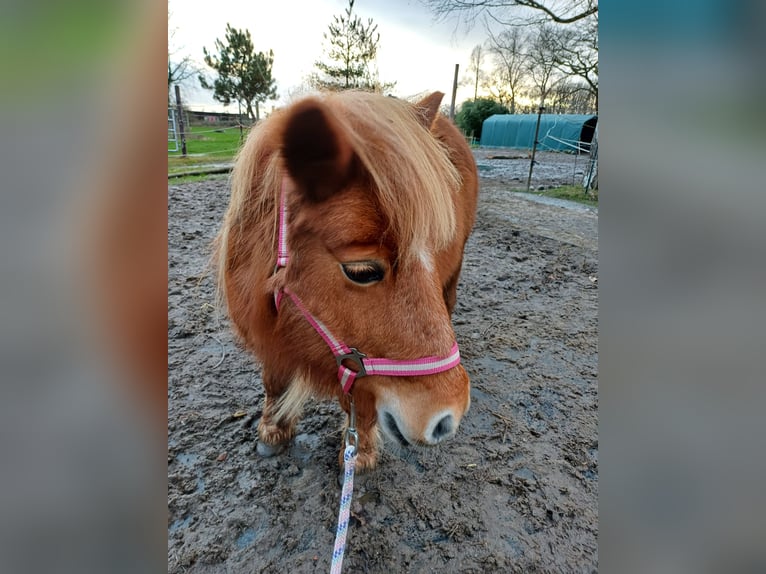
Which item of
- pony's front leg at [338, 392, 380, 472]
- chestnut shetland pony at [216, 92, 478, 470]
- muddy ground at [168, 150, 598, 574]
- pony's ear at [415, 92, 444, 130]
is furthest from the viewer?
pony's ear at [415, 92, 444, 130]

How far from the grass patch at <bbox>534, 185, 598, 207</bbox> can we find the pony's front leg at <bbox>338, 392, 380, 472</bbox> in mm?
9858

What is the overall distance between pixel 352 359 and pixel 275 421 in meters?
1.15

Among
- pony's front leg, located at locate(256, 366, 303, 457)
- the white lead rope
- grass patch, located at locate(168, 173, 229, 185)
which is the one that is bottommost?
pony's front leg, located at locate(256, 366, 303, 457)

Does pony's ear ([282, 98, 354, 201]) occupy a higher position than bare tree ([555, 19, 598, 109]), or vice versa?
bare tree ([555, 19, 598, 109])

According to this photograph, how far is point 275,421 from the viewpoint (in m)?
2.26

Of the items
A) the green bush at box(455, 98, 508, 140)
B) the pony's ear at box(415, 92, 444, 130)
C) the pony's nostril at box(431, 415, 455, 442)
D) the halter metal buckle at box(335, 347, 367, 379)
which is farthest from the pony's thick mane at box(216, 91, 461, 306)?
the green bush at box(455, 98, 508, 140)

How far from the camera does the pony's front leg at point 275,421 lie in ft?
7.22

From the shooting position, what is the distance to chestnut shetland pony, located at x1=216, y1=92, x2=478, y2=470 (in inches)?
49.6

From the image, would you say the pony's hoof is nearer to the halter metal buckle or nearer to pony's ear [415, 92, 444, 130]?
the halter metal buckle

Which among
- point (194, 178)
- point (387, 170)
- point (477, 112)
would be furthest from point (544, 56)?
point (477, 112)

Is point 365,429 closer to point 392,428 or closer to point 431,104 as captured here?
point 392,428
